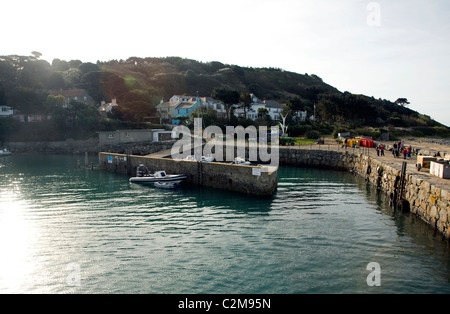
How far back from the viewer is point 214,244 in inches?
663

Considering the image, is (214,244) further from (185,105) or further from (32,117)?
(32,117)

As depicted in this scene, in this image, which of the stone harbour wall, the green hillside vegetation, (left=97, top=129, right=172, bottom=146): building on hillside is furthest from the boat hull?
the green hillside vegetation

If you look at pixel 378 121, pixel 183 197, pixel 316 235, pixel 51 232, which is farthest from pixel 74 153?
pixel 378 121

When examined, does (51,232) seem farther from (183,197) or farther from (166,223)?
(183,197)

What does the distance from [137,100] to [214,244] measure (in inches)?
3185

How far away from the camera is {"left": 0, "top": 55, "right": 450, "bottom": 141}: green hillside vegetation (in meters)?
73.5

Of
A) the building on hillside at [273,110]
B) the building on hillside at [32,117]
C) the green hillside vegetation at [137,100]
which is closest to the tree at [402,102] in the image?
the green hillside vegetation at [137,100]

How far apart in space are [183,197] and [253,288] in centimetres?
1698

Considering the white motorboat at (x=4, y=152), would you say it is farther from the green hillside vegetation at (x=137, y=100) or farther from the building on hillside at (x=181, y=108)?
the building on hillside at (x=181, y=108)

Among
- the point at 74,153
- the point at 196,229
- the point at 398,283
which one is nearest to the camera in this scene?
the point at 398,283

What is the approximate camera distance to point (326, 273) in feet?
44.3

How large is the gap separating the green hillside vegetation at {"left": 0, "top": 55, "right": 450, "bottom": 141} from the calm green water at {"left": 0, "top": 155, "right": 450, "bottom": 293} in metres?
43.7

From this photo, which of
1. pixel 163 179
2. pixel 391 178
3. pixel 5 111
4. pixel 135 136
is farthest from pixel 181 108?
pixel 391 178
